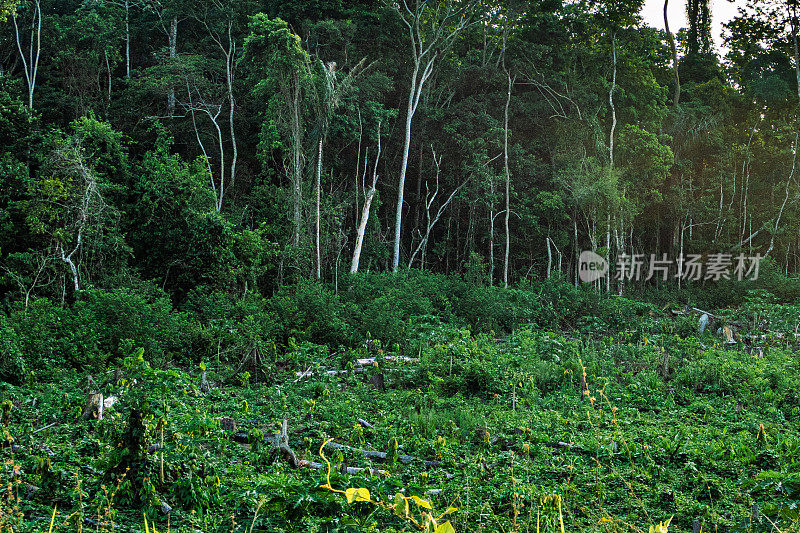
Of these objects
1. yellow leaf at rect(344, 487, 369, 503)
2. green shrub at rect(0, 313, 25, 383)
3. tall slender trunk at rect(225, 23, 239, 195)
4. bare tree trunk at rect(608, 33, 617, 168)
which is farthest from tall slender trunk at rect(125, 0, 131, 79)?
yellow leaf at rect(344, 487, 369, 503)

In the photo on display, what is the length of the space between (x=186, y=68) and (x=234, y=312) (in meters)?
9.65

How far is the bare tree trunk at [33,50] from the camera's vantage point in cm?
1625

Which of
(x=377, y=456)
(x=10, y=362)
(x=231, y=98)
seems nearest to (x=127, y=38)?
(x=231, y=98)

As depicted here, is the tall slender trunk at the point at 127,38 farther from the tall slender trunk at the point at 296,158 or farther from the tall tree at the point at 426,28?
the tall tree at the point at 426,28

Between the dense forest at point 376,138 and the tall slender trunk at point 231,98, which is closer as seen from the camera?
the dense forest at point 376,138

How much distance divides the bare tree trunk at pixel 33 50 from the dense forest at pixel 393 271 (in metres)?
0.20

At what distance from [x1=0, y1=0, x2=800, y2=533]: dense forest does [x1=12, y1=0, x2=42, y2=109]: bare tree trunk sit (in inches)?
7.7

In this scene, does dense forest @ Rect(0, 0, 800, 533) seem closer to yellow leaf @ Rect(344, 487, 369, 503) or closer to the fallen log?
the fallen log

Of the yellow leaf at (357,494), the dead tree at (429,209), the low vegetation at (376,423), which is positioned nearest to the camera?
the yellow leaf at (357,494)

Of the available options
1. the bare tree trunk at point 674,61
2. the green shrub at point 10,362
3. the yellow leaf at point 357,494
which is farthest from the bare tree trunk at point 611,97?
the yellow leaf at point 357,494

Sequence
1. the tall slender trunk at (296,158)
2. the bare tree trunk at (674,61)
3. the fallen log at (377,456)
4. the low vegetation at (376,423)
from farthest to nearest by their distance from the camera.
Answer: the bare tree trunk at (674,61) < the tall slender trunk at (296,158) < the fallen log at (377,456) < the low vegetation at (376,423)

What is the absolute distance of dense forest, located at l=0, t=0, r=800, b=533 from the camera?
3850mm

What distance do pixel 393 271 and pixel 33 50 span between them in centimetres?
1195

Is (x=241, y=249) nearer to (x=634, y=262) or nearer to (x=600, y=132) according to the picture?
(x=600, y=132)
